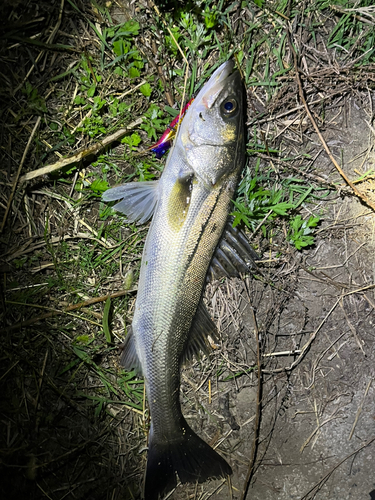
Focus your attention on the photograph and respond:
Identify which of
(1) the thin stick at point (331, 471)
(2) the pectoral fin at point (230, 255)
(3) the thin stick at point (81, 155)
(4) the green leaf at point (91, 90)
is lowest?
(1) the thin stick at point (331, 471)

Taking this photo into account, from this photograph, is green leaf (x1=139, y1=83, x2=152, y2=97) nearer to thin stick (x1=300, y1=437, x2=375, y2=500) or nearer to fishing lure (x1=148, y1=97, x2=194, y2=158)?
fishing lure (x1=148, y1=97, x2=194, y2=158)

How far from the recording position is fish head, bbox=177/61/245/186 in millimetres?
2562

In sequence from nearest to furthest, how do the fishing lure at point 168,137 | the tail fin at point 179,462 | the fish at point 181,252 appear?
1. the fish at point 181,252
2. the tail fin at point 179,462
3. the fishing lure at point 168,137

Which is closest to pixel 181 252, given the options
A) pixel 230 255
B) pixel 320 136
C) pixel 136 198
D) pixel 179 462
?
pixel 230 255

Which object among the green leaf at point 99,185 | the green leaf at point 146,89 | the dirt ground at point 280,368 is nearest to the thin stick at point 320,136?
the dirt ground at point 280,368

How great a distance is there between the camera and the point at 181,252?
254 cm

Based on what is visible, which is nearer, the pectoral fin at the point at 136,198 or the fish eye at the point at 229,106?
the fish eye at the point at 229,106

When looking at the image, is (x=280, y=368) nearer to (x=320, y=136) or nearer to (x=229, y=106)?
(x=320, y=136)

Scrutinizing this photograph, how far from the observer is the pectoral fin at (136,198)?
2740 mm

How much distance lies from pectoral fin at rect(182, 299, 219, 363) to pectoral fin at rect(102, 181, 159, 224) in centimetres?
77

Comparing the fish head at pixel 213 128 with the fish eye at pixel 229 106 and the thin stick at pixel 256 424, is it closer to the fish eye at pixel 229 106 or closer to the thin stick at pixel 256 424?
the fish eye at pixel 229 106

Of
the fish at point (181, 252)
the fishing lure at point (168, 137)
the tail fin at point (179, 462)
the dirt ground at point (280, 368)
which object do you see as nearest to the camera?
the fish at point (181, 252)

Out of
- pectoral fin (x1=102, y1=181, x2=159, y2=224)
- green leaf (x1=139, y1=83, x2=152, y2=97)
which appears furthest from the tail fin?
green leaf (x1=139, y1=83, x2=152, y2=97)

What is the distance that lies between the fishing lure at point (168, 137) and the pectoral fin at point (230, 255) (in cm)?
76
